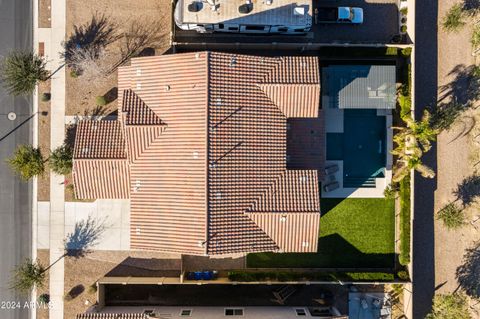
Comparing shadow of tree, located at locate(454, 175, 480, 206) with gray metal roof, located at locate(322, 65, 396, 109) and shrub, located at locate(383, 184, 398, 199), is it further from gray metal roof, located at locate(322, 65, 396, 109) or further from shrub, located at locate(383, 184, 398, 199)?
gray metal roof, located at locate(322, 65, 396, 109)

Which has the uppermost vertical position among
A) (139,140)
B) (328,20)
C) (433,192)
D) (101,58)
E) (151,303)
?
(328,20)

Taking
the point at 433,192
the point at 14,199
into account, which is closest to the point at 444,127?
the point at 433,192

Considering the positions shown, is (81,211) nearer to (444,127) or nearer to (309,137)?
(309,137)

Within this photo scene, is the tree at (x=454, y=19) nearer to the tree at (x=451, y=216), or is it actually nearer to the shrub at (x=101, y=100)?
the tree at (x=451, y=216)

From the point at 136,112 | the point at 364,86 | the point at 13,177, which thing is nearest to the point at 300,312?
the point at 364,86

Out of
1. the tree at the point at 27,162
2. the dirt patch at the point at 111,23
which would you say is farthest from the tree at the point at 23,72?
the tree at the point at 27,162

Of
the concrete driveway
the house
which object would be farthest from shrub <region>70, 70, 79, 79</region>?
the concrete driveway

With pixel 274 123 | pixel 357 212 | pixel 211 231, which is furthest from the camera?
pixel 357 212
